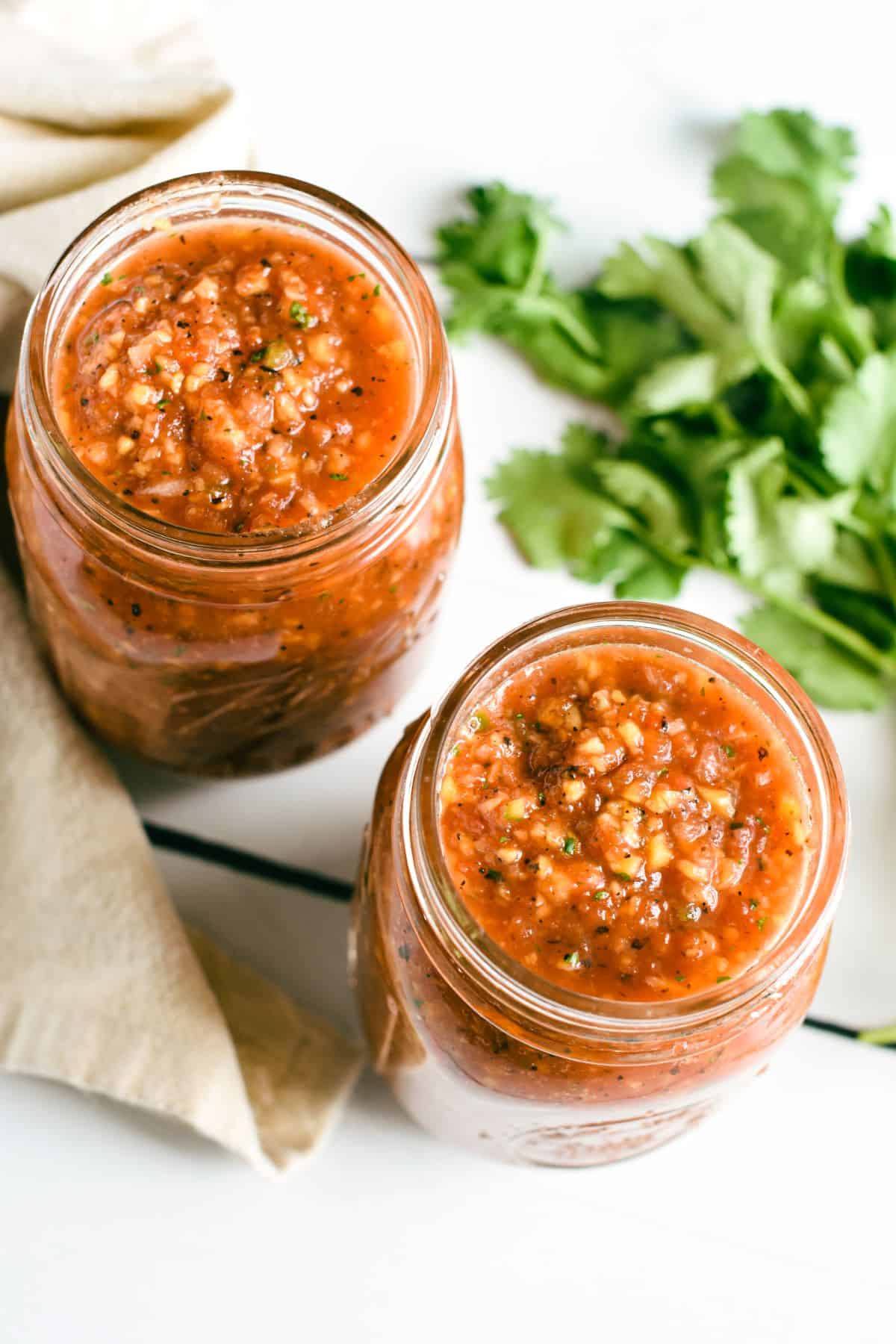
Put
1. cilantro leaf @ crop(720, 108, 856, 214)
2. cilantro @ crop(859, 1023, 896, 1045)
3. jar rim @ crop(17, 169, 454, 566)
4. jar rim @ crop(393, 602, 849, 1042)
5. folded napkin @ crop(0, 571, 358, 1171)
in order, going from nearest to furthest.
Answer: jar rim @ crop(393, 602, 849, 1042) → jar rim @ crop(17, 169, 454, 566) → folded napkin @ crop(0, 571, 358, 1171) → cilantro @ crop(859, 1023, 896, 1045) → cilantro leaf @ crop(720, 108, 856, 214)

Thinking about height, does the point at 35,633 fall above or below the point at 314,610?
below

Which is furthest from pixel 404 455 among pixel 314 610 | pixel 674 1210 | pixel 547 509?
pixel 674 1210

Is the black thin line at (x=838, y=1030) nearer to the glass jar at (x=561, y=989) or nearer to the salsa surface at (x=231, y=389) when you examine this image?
the glass jar at (x=561, y=989)

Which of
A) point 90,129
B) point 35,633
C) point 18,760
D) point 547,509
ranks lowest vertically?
point 18,760

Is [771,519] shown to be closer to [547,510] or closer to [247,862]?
[547,510]

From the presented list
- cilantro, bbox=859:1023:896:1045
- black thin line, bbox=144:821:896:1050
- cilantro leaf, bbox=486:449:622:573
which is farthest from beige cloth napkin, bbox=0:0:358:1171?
cilantro, bbox=859:1023:896:1045

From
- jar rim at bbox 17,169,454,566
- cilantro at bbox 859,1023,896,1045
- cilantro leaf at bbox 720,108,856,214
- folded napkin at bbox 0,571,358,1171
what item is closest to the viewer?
jar rim at bbox 17,169,454,566

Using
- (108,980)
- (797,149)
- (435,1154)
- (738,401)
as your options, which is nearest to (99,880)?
(108,980)

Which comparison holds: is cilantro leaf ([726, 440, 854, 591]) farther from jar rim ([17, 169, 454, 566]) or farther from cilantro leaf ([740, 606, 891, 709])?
jar rim ([17, 169, 454, 566])

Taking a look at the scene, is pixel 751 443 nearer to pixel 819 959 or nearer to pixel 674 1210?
pixel 819 959
